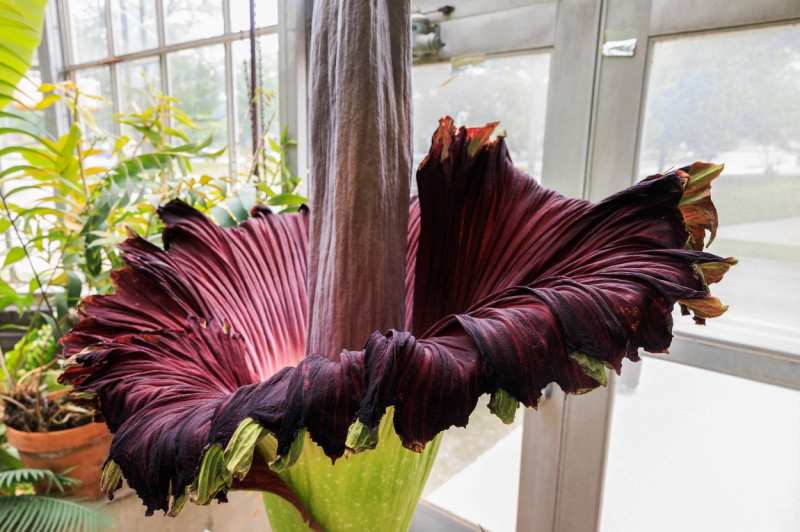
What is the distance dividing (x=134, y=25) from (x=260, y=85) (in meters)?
0.98

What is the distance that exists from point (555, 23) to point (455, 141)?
40cm

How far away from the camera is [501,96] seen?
0.86m

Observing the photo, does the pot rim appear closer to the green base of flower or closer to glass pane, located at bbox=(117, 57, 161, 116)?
the green base of flower

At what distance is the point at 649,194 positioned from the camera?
0.32 metres

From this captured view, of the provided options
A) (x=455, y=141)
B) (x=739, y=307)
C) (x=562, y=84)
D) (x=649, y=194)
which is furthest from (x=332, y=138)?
→ (x=739, y=307)

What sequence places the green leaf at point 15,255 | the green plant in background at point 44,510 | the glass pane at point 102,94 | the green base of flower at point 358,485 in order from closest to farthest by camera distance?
the green base of flower at point 358,485
the green plant in background at point 44,510
the green leaf at point 15,255
the glass pane at point 102,94

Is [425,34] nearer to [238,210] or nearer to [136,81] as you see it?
[238,210]

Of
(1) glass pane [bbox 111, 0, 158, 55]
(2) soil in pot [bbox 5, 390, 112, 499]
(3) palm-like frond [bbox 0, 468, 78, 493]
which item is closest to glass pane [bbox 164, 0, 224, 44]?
(1) glass pane [bbox 111, 0, 158, 55]

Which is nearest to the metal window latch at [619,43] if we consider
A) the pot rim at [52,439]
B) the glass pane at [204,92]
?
the pot rim at [52,439]

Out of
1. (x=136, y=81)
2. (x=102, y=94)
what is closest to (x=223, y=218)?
(x=136, y=81)

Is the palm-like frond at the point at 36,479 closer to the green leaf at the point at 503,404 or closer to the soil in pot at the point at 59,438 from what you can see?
the soil in pot at the point at 59,438

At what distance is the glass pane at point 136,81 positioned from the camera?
1760 mm

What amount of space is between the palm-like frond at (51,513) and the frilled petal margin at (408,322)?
1.79 ft

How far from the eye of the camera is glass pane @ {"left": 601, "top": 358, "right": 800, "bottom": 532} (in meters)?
0.68
